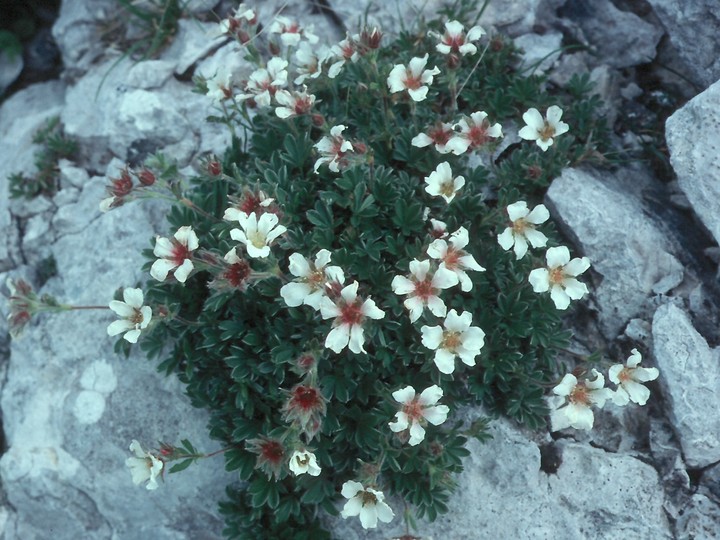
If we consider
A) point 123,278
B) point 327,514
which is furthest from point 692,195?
point 123,278

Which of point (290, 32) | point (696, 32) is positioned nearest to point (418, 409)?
point (290, 32)

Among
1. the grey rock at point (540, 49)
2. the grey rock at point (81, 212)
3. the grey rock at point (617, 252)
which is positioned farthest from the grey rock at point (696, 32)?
the grey rock at point (81, 212)

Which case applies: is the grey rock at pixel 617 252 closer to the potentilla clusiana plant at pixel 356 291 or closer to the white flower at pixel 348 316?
the potentilla clusiana plant at pixel 356 291

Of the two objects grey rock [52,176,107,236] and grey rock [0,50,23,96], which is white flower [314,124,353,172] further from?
grey rock [0,50,23,96]

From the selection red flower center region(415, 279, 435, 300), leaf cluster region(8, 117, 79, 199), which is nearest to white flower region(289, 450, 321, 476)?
red flower center region(415, 279, 435, 300)

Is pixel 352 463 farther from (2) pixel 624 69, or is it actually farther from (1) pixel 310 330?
(2) pixel 624 69

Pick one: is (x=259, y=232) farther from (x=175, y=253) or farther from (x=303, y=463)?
(x=303, y=463)
